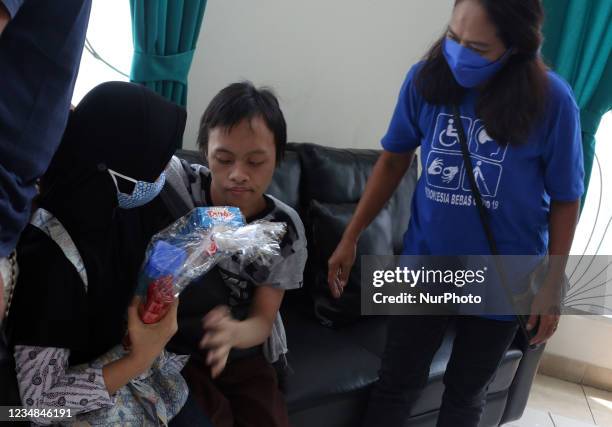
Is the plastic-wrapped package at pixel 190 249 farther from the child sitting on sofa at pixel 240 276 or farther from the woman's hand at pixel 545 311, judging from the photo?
the woman's hand at pixel 545 311

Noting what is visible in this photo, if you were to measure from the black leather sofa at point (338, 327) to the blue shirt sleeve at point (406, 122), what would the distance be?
1.96 feet

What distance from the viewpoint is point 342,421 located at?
4.89 feet

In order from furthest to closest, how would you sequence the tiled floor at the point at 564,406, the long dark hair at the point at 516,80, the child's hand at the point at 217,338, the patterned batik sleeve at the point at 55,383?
1. the tiled floor at the point at 564,406
2. the long dark hair at the point at 516,80
3. the child's hand at the point at 217,338
4. the patterned batik sleeve at the point at 55,383

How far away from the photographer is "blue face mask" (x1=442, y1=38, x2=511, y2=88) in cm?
110

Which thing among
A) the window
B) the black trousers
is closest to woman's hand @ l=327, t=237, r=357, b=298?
the black trousers

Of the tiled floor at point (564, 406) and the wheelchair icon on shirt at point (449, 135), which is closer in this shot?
the wheelchair icon on shirt at point (449, 135)

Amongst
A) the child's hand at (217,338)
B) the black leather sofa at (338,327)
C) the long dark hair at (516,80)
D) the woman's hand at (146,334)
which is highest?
the long dark hair at (516,80)

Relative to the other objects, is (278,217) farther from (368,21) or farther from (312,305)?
(368,21)

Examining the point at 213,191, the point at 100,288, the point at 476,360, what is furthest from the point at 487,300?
the point at 100,288

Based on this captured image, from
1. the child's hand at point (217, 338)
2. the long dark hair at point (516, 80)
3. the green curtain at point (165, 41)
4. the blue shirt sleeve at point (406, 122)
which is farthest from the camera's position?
the green curtain at point (165, 41)

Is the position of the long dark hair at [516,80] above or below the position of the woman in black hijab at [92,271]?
above

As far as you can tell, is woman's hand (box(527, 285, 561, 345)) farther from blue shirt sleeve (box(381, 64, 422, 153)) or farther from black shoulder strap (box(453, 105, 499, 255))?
blue shirt sleeve (box(381, 64, 422, 153))

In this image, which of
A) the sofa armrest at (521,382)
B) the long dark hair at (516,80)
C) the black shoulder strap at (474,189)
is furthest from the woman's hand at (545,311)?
the sofa armrest at (521,382)

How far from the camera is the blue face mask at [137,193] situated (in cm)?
83
